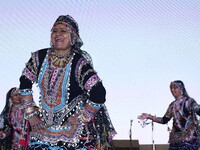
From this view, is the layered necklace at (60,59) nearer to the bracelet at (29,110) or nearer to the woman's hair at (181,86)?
the bracelet at (29,110)

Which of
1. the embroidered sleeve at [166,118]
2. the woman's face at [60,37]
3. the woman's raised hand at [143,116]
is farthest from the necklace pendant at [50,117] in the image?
the embroidered sleeve at [166,118]

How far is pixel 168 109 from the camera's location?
816 cm

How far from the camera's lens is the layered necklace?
3.78m

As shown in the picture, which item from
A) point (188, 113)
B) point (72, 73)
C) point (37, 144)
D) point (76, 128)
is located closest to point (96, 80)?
point (72, 73)

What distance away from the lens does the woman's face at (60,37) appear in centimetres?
378

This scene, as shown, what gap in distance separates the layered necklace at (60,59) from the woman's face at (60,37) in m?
0.06

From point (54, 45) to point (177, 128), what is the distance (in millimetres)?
4566

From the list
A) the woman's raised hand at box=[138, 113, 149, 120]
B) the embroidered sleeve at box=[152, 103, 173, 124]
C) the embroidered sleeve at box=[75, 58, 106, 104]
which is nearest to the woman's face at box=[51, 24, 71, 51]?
the embroidered sleeve at box=[75, 58, 106, 104]

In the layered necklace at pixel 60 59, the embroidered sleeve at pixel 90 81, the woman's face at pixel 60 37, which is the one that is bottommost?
the embroidered sleeve at pixel 90 81

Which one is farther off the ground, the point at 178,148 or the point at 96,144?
the point at 96,144

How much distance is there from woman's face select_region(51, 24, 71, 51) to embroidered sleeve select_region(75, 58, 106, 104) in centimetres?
21

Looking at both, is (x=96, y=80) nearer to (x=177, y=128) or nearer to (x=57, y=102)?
(x=57, y=102)

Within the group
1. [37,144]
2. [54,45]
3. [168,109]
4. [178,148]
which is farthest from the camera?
[168,109]

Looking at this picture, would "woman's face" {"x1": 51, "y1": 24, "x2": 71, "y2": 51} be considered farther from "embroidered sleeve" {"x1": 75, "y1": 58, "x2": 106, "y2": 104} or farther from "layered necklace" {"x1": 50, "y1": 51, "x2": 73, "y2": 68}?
"embroidered sleeve" {"x1": 75, "y1": 58, "x2": 106, "y2": 104}
